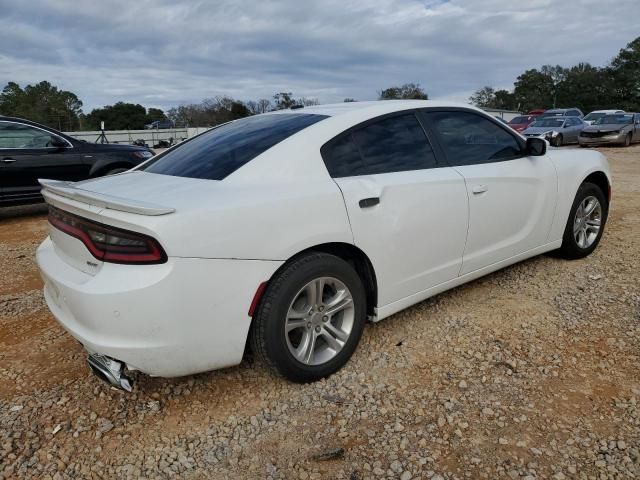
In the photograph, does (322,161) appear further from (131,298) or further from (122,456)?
(122,456)

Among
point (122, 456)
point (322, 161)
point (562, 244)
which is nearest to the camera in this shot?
point (122, 456)

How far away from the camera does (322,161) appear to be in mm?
2631

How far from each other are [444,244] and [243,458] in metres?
1.77

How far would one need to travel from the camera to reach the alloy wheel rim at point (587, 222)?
4375mm

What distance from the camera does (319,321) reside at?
262 cm

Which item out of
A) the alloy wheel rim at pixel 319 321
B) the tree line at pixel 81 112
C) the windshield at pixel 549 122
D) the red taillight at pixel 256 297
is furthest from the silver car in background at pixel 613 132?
the tree line at pixel 81 112

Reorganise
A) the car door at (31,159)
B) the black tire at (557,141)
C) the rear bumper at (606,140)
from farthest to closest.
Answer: the black tire at (557,141) → the rear bumper at (606,140) → the car door at (31,159)

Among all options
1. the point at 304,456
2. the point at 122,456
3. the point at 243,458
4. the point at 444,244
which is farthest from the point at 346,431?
the point at 444,244

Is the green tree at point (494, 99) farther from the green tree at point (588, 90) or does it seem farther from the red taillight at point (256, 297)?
the red taillight at point (256, 297)

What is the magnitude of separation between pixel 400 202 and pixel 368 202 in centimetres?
24

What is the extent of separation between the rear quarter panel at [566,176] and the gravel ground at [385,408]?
82 cm

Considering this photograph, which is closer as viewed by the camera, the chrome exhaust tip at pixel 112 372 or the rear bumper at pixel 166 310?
the rear bumper at pixel 166 310

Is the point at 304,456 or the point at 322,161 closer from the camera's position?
the point at 304,456

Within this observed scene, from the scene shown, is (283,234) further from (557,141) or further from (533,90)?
(533,90)
